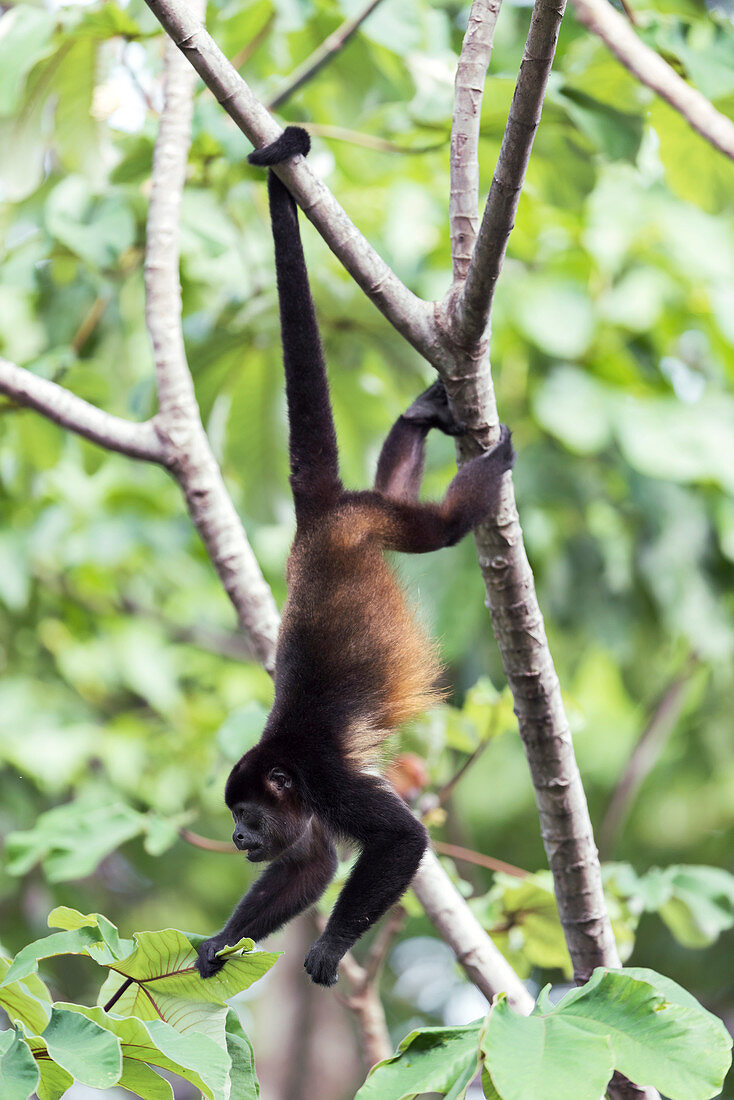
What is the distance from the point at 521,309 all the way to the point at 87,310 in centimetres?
157

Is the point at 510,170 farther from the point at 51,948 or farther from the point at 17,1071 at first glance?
the point at 17,1071

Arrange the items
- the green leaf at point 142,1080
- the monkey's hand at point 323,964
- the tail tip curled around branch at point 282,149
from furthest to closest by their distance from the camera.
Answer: the monkey's hand at point 323,964 → the tail tip curled around branch at point 282,149 → the green leaf at point 142,1080

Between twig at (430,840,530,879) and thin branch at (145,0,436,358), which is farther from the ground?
thin branch at (145,0,436,358)

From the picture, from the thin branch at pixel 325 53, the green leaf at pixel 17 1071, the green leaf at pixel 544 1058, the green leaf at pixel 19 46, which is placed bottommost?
the green leaf at pixel 544 1058

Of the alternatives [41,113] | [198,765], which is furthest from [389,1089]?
[198,765]

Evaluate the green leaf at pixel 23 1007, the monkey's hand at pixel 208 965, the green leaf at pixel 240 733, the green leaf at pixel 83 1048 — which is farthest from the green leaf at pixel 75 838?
the green leaf at pixel 83 1048

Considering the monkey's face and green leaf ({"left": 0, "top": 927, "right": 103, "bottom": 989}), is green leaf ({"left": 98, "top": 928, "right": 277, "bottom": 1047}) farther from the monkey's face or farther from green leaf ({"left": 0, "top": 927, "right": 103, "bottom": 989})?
the monkey's face

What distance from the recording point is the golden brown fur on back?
2693 millimetres

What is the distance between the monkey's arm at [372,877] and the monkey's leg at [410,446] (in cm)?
89

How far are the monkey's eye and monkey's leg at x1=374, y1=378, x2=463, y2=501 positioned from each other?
31.8 inches

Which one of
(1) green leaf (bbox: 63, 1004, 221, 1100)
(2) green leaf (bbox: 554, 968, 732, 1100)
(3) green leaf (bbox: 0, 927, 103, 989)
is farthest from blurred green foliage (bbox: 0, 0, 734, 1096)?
(2) green leaf (bbox: 554, 968, 732, 1100)

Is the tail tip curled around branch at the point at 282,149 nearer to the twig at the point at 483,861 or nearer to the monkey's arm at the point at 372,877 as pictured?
the monkey's arm at the point at 372,877

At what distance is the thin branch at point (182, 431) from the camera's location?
282cm

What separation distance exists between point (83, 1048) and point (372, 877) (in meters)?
1.20
